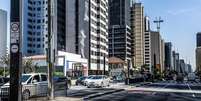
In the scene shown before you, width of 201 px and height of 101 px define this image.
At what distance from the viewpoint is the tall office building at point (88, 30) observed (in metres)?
139

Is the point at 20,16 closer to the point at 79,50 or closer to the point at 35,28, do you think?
the point at 79,50

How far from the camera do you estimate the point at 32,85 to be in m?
26.0

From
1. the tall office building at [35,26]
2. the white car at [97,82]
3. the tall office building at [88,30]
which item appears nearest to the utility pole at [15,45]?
the white car at [97,82]

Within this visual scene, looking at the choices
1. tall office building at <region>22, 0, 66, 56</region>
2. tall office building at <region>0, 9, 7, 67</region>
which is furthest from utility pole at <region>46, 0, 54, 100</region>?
tall office building at <region>22, 0, 66, 56</region>

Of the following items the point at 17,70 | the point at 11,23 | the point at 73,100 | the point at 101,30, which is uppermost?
the point at 101,30

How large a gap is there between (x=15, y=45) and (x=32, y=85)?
43.3ft

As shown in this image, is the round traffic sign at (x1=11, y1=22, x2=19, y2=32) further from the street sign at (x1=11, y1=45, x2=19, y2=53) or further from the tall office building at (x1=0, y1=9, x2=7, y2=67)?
the tall office building at (x1=0, y1=9, x2=7, y2=67)

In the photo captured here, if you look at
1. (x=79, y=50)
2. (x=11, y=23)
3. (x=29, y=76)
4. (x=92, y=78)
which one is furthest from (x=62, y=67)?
(x=11, y=23)

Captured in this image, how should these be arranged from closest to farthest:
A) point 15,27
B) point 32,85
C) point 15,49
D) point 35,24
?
point 15,49, point 15,27, point 32,85, point 35,24

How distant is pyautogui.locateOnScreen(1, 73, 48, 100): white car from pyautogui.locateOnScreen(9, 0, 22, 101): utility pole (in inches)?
443

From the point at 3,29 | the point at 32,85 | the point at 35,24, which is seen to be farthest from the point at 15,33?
the point at 35,24

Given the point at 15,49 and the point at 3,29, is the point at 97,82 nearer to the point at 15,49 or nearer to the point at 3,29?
the point at 15,49

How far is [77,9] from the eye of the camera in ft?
465

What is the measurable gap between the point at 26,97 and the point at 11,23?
1223 cm
